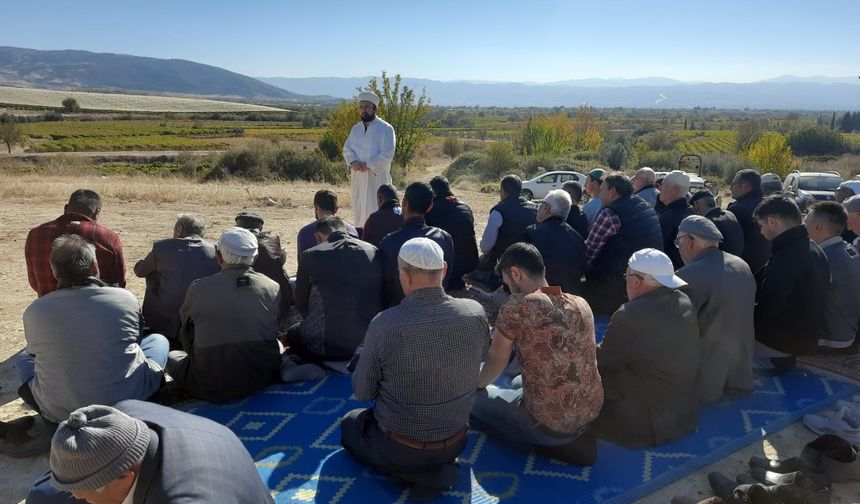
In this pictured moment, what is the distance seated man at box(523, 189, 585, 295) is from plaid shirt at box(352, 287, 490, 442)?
2.09m

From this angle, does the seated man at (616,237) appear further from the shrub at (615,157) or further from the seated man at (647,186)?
the shrub at (615,157)

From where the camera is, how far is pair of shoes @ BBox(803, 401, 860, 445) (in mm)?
3504

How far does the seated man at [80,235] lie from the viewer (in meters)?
4.38

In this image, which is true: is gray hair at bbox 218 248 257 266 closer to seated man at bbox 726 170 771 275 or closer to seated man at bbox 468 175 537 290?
seated man at bbox 468 175 537 290

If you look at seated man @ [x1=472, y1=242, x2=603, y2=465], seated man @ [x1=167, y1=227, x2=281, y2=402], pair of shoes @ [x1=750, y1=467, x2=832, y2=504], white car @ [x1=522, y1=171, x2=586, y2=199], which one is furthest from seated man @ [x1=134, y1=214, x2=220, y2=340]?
white car @ [x1=522, y1=171, x2=586, y2=199]

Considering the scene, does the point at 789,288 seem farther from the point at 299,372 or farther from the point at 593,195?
the point at 299,372

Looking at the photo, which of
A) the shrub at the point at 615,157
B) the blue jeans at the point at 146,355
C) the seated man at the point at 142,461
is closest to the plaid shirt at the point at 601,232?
the blue jeans at the point at 146,355

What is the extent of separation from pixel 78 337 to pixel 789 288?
4.38 metres

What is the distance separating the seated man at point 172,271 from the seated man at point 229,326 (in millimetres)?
637

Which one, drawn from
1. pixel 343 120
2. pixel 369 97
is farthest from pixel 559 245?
pixel 343 120

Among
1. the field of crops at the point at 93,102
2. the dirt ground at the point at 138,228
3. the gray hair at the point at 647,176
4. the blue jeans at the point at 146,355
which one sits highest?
the field of crops at the point at 93,102

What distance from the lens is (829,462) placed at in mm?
3146

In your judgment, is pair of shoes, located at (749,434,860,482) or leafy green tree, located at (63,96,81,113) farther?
leafy green tree, located at (63,96,81,113)

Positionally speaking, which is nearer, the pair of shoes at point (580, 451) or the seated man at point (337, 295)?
the pair of shoes at point (580, 451)
